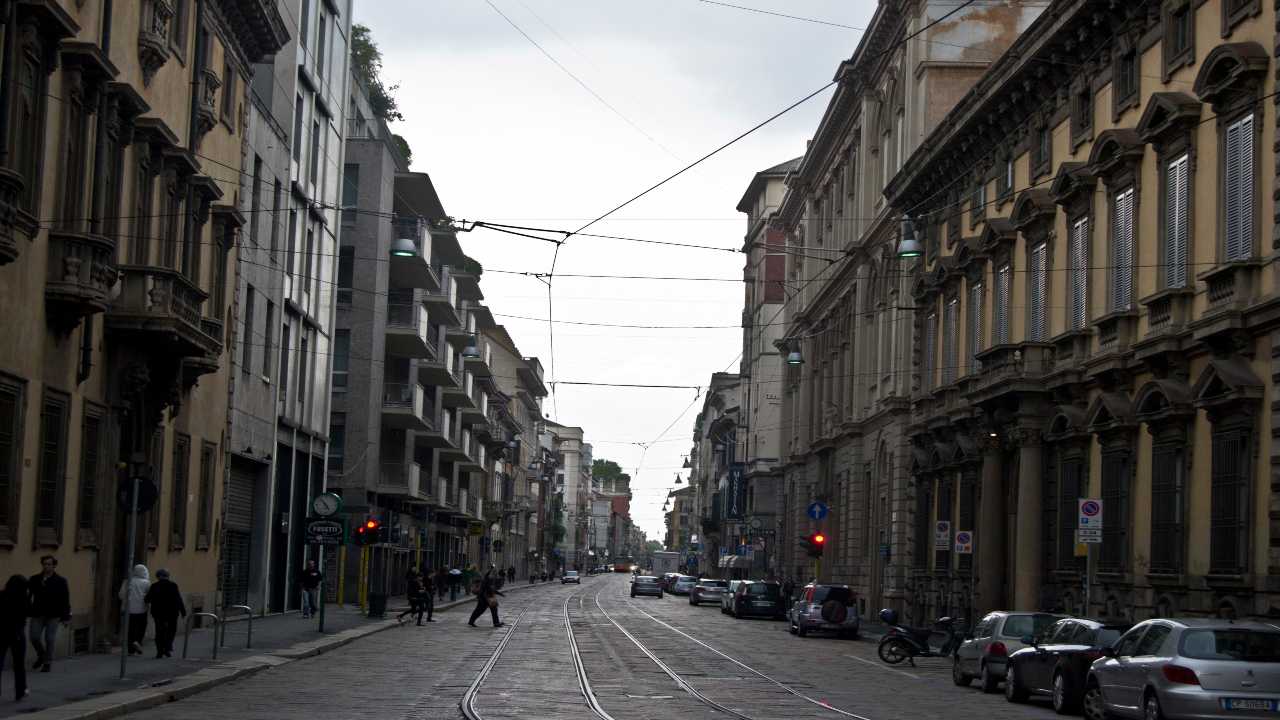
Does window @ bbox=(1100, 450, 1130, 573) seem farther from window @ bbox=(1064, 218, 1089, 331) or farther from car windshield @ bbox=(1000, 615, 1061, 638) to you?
car windshield @ bbox=(1000, 615, 1061, 638)

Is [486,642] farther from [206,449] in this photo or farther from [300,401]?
[300,401]

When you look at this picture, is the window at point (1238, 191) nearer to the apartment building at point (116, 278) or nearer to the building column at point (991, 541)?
the building column at point (991, 541)

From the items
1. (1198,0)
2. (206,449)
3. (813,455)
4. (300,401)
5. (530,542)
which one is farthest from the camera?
(530,542)

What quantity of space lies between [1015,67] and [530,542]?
124 metres

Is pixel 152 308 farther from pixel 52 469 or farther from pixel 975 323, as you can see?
pixel 975 323

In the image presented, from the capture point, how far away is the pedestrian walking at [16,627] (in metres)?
17.6

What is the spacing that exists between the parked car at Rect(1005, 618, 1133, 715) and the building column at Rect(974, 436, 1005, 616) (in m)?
13.9

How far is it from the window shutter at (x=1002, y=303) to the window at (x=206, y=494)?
58.7 ft

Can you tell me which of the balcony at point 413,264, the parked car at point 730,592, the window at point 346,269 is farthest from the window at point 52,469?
the parked car at point 730,592

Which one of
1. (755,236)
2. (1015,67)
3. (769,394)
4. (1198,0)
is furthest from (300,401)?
(755,236)

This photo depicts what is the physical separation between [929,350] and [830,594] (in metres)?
7.45

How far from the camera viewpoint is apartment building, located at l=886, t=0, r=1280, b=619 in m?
24.5

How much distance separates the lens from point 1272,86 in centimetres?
2383

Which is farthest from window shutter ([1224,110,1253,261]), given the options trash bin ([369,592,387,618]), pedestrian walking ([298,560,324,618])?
trash bin ([369,592,387,618])
